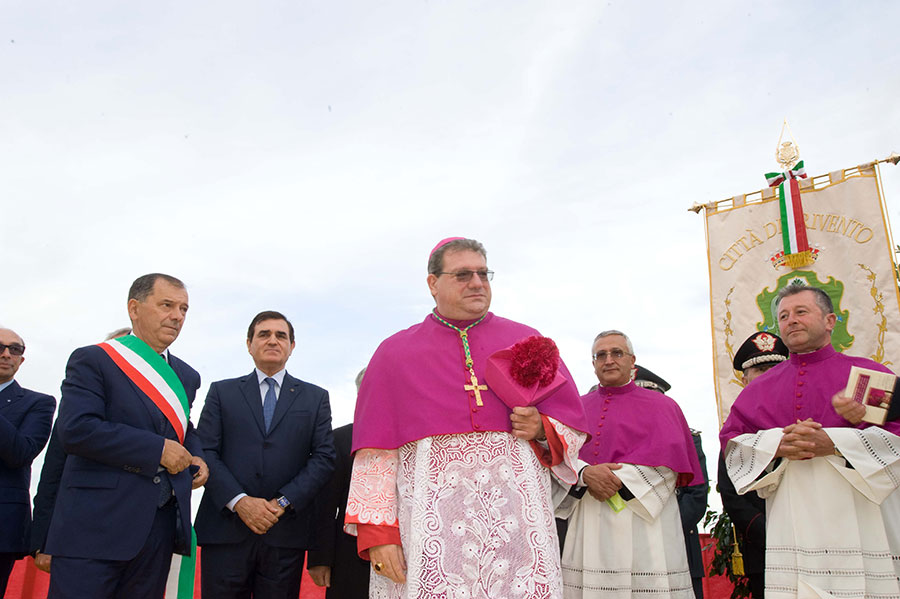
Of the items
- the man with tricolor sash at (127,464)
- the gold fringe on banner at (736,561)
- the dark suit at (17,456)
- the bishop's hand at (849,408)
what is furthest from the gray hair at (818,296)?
the dark suit at (17,456)

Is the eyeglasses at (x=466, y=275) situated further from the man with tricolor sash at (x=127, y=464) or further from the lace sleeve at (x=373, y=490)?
the man with tricolor sash at (x=127, y=464)

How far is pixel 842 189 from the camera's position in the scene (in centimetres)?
673

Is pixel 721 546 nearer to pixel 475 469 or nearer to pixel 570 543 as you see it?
pixel 570 543

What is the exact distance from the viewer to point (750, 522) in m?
4.75

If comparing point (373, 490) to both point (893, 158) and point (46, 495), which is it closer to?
point (46, 495)

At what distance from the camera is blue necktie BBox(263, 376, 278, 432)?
4548 millimetres

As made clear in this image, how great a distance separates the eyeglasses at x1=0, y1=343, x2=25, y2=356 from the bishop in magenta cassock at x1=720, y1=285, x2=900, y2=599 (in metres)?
4.65

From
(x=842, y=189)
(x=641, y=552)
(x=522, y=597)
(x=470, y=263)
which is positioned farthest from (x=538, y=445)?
(x=842, y=189)

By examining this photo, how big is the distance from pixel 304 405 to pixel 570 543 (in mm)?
1912

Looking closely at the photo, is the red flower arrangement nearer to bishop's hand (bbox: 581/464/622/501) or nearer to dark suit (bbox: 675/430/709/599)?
bishop's hand (bbox: 581/464/622/501)

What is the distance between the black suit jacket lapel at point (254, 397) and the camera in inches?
176

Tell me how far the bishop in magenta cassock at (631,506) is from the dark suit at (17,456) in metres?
3.39

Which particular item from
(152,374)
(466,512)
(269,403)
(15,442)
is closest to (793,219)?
(269,403)

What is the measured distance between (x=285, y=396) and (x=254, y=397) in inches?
7.6
